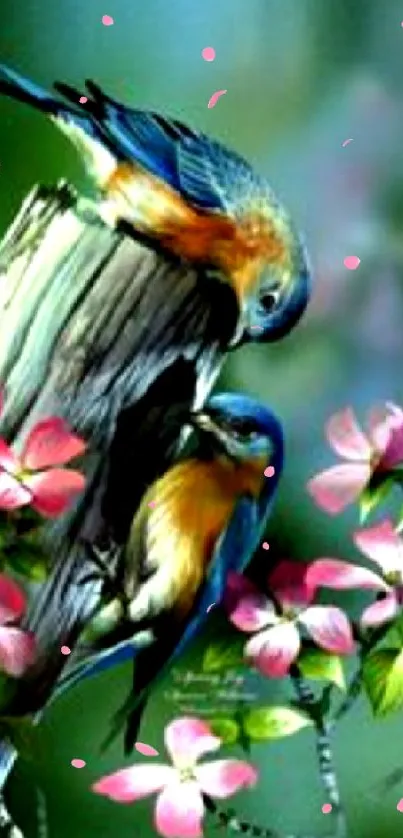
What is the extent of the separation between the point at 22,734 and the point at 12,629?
83 millimetres

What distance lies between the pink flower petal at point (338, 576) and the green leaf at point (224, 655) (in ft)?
0.24

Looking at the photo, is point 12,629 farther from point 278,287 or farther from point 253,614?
point 278,287

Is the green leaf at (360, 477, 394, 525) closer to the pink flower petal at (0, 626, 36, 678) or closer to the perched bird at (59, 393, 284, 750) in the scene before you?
the perched bird at (59, 393, 284, 750)

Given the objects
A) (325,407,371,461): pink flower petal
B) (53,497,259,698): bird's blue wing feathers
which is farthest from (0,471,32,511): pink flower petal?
(325,407,371,461): pink flower petal

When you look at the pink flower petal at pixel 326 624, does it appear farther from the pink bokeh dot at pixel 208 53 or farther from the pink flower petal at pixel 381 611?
the pink bokeh dot at pixel 208 53

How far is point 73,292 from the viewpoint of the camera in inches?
50.1

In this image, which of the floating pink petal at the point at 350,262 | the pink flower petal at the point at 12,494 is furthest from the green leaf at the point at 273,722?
the floating pink petal at the point at 350,262

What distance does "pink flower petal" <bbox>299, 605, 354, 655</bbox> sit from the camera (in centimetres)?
128

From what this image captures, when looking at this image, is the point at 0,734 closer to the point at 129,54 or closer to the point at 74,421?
the point at 74,421

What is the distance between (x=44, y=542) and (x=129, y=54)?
372 millimetres

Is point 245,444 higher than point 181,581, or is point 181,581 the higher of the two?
point 245,444

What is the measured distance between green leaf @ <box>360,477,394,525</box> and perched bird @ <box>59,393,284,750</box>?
0.22 ft

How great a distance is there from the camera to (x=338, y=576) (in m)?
1.28

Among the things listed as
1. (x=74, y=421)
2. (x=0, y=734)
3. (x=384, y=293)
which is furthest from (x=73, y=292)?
(x=0, y=734)
